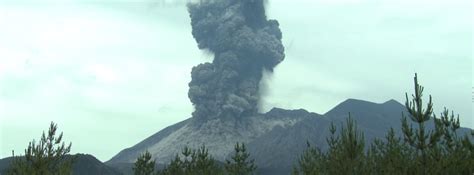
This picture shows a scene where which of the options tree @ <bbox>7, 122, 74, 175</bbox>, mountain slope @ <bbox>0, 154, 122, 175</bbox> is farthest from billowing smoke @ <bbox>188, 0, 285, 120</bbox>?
tree @ <bbox>7, 122, 74, 175</bbox>

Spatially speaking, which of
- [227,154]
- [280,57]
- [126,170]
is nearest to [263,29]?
[280,57]

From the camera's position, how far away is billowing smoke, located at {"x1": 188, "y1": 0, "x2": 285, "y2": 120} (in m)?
189

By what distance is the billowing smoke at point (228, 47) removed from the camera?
7446 inches

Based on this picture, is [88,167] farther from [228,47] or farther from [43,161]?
[43,161]

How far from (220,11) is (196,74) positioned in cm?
2346

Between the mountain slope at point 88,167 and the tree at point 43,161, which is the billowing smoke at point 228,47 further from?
the tree at point 43,161

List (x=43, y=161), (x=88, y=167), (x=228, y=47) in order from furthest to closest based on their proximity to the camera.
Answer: (x=228, y=47), (x=88, y=167), (x=43, y=161)

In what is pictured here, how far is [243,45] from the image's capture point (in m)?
189

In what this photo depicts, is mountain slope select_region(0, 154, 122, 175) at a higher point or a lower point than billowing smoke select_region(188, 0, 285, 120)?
lower

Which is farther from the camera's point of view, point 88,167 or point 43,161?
point 88,167

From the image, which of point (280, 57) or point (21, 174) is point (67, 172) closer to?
point (21, 174)

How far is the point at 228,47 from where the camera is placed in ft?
625

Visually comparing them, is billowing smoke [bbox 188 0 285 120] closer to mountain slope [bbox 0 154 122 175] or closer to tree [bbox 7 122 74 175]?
mountain slope [bbox 0 154 122 175]

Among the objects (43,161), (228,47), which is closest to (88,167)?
(228,47)
